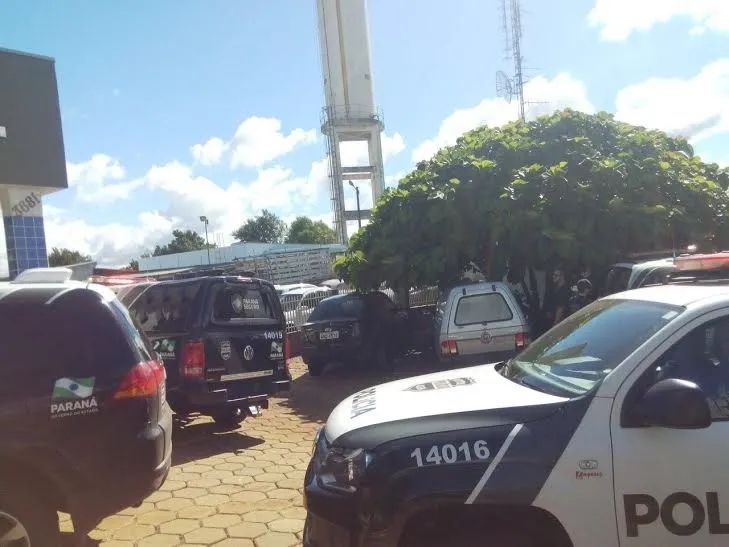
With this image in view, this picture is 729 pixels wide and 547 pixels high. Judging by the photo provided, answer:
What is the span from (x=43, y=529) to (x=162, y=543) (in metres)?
1.07

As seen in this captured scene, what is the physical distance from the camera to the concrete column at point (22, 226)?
1244cm

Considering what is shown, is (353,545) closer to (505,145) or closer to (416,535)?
(416,535)

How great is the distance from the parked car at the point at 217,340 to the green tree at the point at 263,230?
98626mm

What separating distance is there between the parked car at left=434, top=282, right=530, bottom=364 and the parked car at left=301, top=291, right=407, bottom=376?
2540 millimetres

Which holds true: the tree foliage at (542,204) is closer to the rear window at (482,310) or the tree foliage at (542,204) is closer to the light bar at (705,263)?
the rear window at (482,310)

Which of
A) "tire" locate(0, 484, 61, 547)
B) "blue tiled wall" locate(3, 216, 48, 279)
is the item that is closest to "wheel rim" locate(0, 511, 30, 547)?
"tire" locate(0, 484, 61, 547)

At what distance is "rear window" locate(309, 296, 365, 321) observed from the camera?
Result: 12.1 meters

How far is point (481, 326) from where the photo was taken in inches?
362

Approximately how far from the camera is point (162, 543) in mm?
4332

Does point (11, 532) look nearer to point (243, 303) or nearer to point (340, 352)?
point (243, 303)

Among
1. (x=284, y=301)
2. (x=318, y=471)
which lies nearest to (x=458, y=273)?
(x=284, y=301)

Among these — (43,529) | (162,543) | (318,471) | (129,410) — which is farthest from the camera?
(162,543)

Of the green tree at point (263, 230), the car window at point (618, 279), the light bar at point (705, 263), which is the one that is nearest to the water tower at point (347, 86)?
the car window at point (618, 279)

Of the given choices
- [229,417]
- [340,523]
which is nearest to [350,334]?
[229,417]
